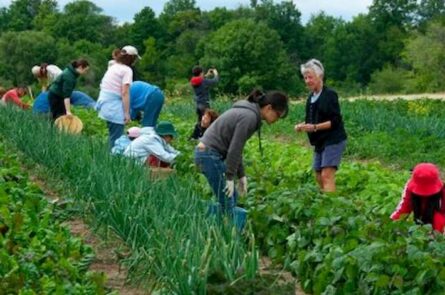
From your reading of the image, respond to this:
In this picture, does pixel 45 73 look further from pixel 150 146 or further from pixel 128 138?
pixel 150 146

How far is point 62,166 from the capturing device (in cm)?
605

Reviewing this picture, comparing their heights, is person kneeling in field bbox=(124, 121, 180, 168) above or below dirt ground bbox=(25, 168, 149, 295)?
above

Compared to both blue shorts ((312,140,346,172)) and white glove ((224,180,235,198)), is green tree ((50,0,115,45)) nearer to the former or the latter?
blue shorts ((312,140,346,172))

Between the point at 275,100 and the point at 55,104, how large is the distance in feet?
18.1

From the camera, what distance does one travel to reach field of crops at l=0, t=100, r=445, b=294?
3.40 meters

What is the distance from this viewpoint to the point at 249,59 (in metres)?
60.4

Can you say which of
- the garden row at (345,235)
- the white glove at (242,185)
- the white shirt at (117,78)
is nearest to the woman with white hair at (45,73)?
the white shirt at (117,78)

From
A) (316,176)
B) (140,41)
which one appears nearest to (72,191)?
(316,176)

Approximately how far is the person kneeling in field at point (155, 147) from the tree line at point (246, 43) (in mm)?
36926

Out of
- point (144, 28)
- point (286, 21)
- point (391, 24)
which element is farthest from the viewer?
point (286, 21)

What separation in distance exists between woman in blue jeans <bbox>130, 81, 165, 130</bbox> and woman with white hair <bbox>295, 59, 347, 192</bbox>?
1.86m

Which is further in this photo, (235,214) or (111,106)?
(111,106)

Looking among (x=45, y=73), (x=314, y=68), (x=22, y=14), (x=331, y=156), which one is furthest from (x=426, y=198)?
(x=22, y=14)

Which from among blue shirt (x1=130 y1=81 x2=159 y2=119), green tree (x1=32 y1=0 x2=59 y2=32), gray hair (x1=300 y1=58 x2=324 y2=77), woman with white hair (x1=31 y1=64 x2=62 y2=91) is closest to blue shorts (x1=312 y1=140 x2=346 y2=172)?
gray hair (x1=300 y1=58 x2=324 y2=77)
